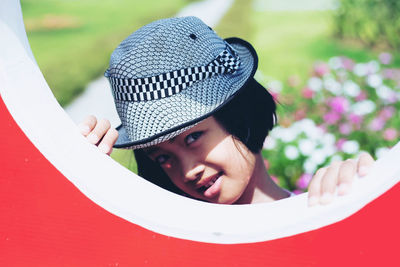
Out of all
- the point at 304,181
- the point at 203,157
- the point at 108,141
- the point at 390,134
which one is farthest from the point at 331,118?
the point at 108,141

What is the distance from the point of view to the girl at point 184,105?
1.56m

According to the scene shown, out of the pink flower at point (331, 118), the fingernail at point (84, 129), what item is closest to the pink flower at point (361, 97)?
the pink flower at point (331, 118)

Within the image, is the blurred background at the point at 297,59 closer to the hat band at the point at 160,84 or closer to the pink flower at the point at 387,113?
the pink flower at the point at 387,113

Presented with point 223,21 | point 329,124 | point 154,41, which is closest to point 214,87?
point 154,41

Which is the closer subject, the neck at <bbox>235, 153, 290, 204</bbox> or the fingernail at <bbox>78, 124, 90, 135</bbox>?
the fingernail at <bbox>78, 124, 90, 135</bbox>

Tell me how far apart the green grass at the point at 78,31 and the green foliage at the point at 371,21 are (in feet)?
11.0

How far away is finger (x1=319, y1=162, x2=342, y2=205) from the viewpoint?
1.13 meters

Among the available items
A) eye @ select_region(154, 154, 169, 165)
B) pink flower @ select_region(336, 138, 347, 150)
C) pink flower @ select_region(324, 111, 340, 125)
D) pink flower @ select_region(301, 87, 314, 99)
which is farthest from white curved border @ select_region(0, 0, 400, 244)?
pink flower @ select_region(301, 87, 314, 99)

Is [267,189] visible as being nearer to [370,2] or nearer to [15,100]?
[15,100]

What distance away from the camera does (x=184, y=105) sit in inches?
61.8

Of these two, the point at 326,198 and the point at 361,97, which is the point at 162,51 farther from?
the point at 361,97

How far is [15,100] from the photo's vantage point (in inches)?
46.0

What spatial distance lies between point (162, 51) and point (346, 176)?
28.1 inches

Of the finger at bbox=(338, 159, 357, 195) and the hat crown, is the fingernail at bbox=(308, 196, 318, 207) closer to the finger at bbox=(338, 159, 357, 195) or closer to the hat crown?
the finger at bbox=(338, 159, 357, 195)
